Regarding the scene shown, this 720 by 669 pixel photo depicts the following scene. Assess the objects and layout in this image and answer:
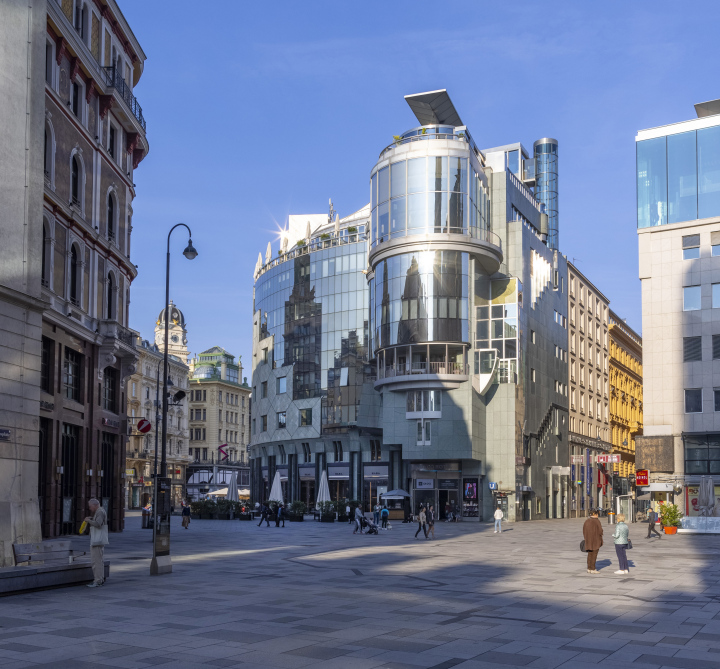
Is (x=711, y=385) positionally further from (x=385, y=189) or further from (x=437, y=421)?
(x=385, y=189)

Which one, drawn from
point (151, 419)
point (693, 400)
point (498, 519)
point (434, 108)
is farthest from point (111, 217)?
point (151, 419)

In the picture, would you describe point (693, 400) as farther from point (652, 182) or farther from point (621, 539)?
point (621, 539)

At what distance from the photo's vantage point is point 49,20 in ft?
112

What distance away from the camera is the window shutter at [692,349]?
64062mm

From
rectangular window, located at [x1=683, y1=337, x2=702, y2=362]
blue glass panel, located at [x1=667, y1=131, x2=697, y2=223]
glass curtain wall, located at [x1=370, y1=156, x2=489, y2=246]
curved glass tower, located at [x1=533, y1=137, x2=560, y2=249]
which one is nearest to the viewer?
rectangular window, located at [x1=683, y1=337, x2=702, y2=362]

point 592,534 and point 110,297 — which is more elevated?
point 110,297

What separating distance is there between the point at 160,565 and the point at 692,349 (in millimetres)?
51082

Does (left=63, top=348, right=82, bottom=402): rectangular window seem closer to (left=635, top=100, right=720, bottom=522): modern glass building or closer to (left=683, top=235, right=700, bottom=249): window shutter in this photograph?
(left=635, top=100, right=720, bottom=522): modern glass building

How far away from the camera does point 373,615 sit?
630 inches

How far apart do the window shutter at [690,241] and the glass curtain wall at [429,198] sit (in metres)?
15.4

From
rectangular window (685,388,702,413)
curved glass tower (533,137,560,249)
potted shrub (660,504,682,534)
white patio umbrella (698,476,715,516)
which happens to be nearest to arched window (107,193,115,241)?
potted shrub (660,504,682,534)

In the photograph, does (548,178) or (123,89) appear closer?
(123,89)

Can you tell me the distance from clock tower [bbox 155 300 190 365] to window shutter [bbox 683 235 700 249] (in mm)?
84710

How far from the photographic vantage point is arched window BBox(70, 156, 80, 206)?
126 feet
